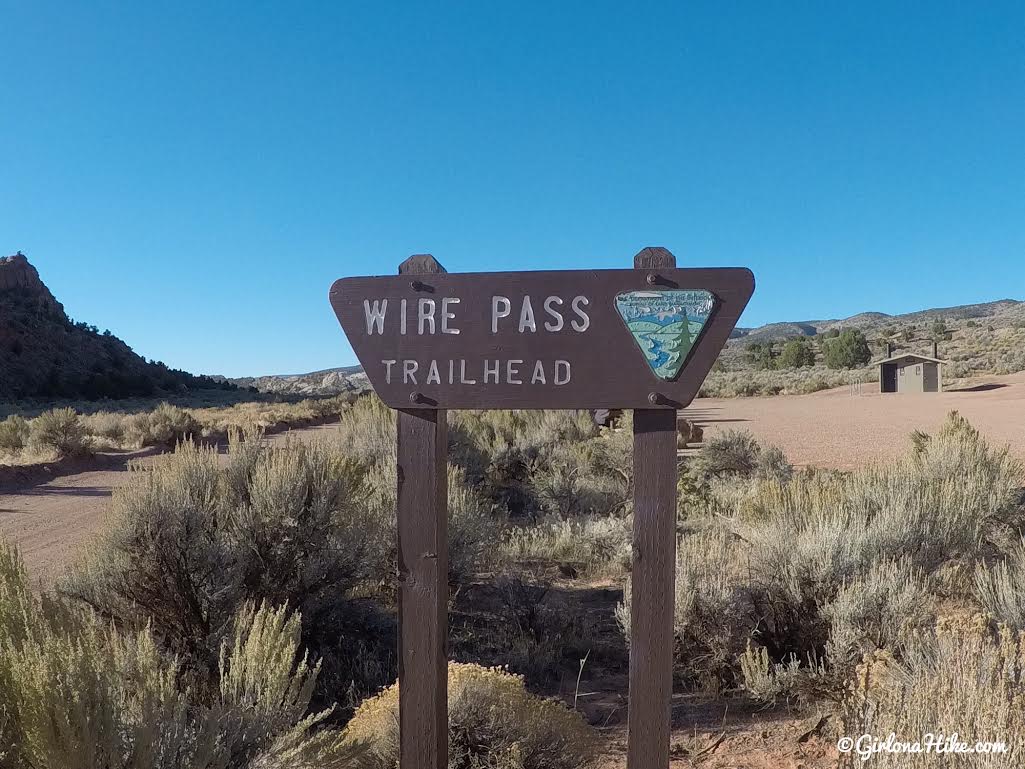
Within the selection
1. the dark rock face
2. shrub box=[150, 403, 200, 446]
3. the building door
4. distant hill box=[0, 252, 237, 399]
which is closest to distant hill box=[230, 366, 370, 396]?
distant hill box=[0, 252, 237, 399]

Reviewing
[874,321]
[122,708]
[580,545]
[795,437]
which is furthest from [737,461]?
[874,321]

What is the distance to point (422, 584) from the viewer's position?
8.40 ft

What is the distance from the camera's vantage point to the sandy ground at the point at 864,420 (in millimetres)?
14305

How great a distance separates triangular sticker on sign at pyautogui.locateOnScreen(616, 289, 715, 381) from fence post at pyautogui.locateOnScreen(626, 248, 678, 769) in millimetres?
116

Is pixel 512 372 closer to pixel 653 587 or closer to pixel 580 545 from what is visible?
pixel 653 587

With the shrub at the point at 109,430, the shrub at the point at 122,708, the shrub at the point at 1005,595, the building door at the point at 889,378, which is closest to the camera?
the shrub at the point at 122,708

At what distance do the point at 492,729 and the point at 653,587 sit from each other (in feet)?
4.29

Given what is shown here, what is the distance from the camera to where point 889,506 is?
5.71m

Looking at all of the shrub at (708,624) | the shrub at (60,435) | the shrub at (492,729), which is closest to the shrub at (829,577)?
the shrub at (708,624)

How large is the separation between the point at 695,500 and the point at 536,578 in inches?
131

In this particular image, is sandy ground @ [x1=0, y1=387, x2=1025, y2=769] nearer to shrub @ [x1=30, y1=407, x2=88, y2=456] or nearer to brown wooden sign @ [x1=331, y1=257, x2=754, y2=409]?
shrub @ [x1=30, y1=407, x2=88, y2=456]

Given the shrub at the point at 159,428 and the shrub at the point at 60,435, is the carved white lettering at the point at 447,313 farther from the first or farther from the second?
the shrub at the point at 159,428

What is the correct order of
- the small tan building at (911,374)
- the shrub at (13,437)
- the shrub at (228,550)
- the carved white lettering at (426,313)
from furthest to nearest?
1. the small tan building at (911,374)
2. the shrub at (13,437)
3. the shrub at (228,550)
4. the carved white lettering at (426,313)

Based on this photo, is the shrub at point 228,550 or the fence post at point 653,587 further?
the shrub at point 228,550
